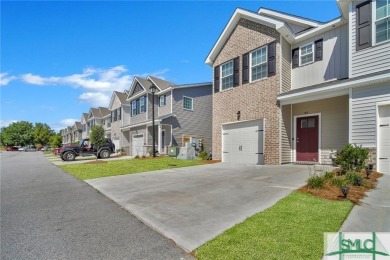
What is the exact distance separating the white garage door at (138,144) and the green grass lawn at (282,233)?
2133 cm

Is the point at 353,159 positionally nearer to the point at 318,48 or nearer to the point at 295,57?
the point at 318,48

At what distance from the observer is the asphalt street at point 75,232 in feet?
11.8

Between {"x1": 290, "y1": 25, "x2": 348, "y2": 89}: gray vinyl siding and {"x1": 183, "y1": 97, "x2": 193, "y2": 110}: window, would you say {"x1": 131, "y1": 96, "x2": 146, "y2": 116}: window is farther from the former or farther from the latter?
{"x1": 290, "y1": 25, "x2": 348, "y2": 89}: gray vinyl siding

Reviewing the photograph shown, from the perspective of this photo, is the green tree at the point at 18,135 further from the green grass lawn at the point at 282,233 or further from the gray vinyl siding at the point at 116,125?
the green grass lawn at the point at 282,233

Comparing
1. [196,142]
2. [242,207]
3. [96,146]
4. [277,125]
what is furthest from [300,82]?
[96,146]

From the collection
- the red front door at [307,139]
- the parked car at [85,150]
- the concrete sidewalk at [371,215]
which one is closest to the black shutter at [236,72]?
the red front door at [307,139]

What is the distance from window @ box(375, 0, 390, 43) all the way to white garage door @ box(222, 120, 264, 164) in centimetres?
622

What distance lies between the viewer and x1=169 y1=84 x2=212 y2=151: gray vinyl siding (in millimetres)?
23031

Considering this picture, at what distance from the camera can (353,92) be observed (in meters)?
10.0

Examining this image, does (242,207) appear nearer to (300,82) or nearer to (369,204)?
(369,204)

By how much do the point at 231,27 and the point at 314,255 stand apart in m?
14.9

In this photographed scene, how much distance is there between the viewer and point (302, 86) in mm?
12984

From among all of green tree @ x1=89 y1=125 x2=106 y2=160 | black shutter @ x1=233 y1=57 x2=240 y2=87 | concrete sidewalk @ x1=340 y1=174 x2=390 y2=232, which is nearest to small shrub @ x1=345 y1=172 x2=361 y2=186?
concrete sidewalk @ x1=340 y1=174 x2=390 y2=232

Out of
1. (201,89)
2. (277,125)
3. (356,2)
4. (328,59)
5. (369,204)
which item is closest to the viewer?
(369,204)
